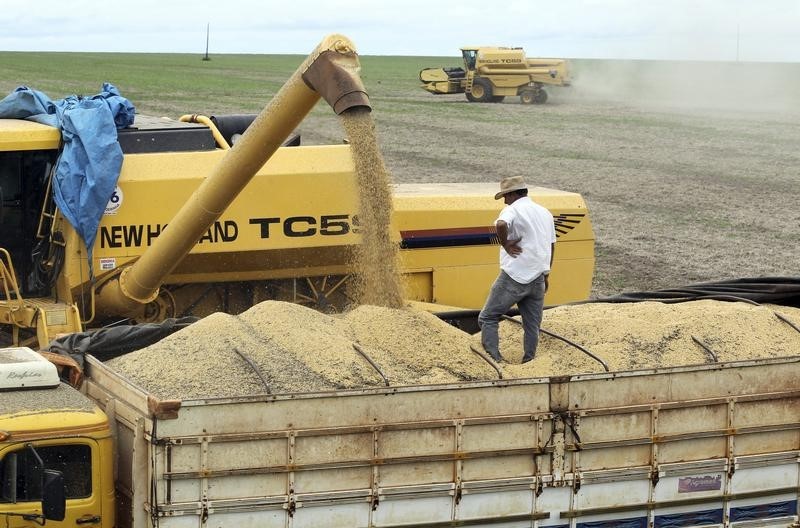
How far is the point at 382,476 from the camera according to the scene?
275 inches

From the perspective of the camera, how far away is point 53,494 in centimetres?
636

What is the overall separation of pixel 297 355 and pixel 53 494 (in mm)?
1816

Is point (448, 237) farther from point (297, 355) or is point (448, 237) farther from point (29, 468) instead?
point (29, 468)

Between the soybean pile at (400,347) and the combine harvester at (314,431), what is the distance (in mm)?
421

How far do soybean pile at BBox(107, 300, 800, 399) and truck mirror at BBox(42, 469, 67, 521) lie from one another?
94cm

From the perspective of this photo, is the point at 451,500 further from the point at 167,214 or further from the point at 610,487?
the point at 167,214

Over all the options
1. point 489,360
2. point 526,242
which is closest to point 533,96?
point 526,242

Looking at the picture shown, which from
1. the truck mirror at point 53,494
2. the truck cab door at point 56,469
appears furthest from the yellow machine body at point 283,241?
the truck mirror at point 53,494

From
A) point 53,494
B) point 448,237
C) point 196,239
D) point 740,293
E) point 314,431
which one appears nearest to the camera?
point 53,494

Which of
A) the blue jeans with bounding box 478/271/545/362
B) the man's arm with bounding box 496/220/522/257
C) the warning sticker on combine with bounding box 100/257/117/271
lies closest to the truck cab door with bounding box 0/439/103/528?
Answer: the blue jeans with bounding box 478/271/545/362

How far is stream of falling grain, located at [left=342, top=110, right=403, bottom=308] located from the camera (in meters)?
8.46

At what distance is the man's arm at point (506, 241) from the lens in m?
8.73

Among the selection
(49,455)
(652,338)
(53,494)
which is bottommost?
(53,494)

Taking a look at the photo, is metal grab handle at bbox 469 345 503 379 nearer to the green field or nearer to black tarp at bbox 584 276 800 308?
black tarp at bbox 584 276 800 308
